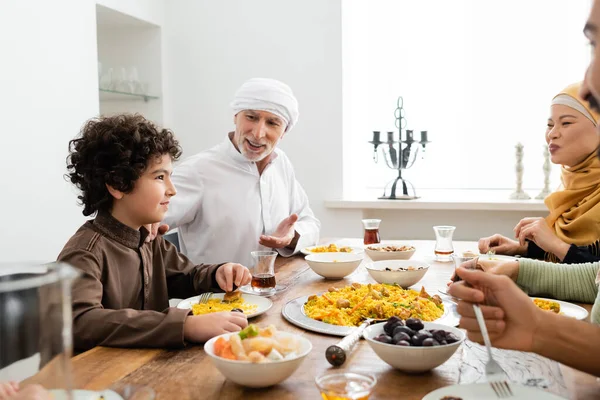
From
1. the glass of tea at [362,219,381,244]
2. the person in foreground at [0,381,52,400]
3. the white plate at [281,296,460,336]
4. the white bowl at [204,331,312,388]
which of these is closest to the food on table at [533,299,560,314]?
the white plate at [281,296,460,336]

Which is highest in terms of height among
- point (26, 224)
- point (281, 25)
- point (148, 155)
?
point (281, 25)

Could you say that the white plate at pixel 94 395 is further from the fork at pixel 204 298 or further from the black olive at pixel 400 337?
the fork at pixel 204 298

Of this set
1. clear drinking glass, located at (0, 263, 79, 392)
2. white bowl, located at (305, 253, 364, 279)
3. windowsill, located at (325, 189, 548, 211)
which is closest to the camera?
clear drinking glass, located at (0, 263, 79, 392)

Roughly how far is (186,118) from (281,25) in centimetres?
104

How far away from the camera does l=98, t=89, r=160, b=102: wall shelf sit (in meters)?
3.99

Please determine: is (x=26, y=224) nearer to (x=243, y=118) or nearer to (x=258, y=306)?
(x=243, y=118)

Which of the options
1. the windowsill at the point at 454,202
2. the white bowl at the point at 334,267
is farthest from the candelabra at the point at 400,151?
the white bowl at the point at 334,267

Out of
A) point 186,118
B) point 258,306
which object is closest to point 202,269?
point 258,306

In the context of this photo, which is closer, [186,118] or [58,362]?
[58,362]

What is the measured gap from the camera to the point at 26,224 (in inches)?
117

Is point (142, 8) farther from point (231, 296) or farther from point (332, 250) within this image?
point (231, 296)

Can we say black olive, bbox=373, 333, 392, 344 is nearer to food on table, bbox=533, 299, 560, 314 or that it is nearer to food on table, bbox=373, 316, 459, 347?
food on table, bbox=373, 316, 459, 347

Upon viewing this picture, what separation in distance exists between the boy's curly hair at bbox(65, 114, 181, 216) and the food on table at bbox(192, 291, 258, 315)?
1.47ft

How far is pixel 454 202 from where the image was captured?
4.09 meters
